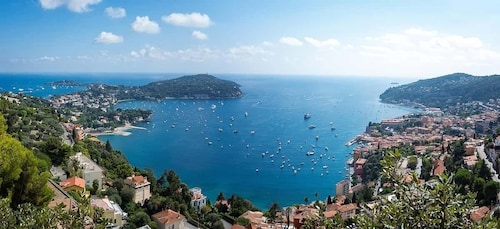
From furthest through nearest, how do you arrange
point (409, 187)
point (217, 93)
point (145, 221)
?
point (217, 93) < point (145, 221) < point (409, 187)

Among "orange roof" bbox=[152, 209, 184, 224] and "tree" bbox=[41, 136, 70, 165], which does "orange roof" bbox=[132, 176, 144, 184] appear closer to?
"orange roof" bbox=[152, 209, 184, 224]

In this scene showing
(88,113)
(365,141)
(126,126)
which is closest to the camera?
(365,141)

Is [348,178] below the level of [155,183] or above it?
below

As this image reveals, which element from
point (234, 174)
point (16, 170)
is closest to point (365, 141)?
point (234, 174)

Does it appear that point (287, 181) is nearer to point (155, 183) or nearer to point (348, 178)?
point (348, 178)

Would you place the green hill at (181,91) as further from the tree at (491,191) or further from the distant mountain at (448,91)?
the tree at (491,191)

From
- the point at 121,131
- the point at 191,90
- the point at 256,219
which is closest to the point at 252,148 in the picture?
the point at 121,131
